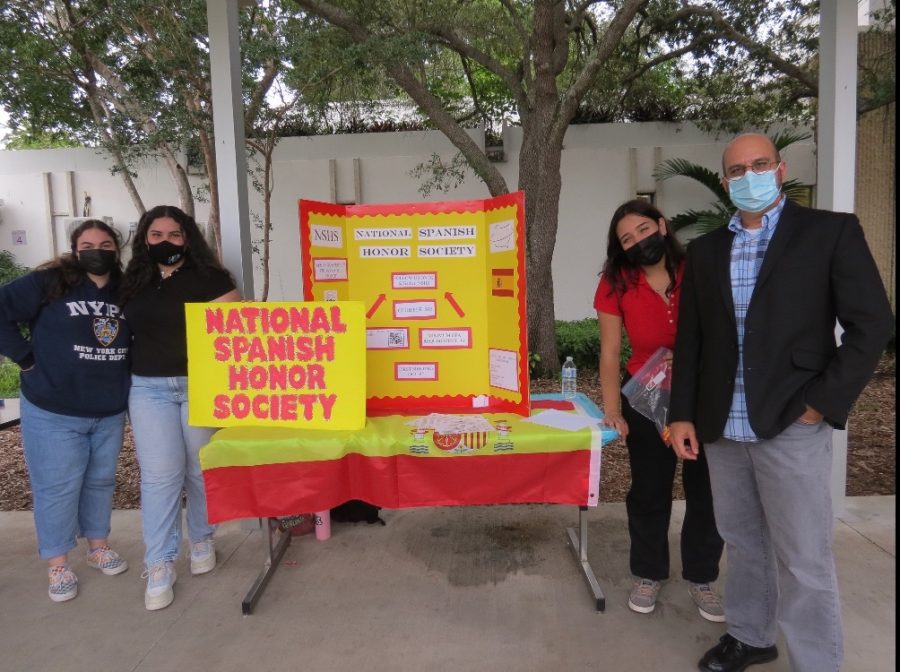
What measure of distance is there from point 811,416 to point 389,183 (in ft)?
33.3

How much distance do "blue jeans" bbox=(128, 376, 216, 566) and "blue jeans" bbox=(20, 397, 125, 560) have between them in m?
0.23

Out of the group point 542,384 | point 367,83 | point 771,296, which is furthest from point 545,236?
point 771,296

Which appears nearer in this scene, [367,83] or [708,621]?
[708,621]

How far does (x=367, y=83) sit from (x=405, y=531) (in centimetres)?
567

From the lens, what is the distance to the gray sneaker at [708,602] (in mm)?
2750

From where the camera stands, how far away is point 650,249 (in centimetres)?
260

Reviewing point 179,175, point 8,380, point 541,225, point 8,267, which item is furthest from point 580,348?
point 8,267

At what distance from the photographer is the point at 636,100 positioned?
1116 centimetres

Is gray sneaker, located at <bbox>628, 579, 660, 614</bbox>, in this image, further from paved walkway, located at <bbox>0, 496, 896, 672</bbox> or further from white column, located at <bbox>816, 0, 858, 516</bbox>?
white column, located at <bbox>816, 0, 858, 516</bbox>

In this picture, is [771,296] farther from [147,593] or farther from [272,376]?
[147,593]

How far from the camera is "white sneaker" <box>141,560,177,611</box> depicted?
296cm

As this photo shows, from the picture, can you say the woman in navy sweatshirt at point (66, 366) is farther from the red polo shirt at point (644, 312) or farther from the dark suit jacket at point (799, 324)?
the dark suit jacket at point (799, 324)

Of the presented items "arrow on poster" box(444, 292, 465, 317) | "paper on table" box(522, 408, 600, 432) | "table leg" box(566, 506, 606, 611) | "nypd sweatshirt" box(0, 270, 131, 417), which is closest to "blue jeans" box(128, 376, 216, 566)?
"nypd sweatshirt" box(0, 270, 131, 417)

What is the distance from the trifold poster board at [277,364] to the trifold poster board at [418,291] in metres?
0.45
